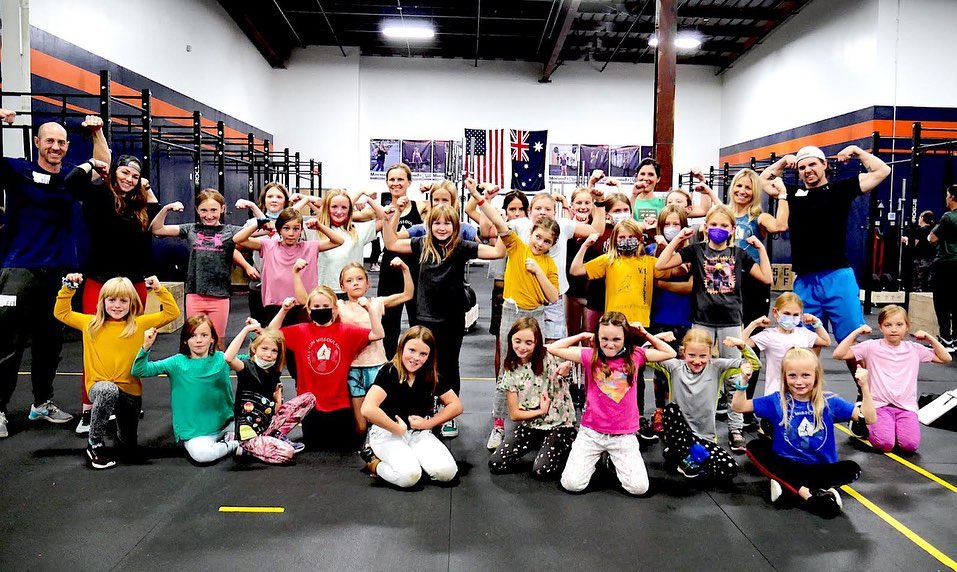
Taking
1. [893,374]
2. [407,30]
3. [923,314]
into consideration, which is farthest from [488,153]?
[893,374]

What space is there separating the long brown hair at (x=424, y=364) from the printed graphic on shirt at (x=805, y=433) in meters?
1.63

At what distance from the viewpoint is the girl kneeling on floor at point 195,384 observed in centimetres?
329

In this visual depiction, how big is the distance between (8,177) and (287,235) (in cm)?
147

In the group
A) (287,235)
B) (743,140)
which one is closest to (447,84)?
(743,140)

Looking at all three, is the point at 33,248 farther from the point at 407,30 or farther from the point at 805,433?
the point at 407,30

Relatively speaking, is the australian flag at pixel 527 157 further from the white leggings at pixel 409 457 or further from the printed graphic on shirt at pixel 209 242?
the white leggings at pixel 409 457

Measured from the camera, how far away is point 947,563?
2.33m

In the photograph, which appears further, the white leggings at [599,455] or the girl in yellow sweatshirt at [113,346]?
the girl in yellow sweatshirt at [113,346]

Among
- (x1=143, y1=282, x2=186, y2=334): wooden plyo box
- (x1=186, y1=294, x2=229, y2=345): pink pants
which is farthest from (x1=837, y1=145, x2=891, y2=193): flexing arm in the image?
(x1=143, y1=282, x2=186, y2=334): wooden plyo box

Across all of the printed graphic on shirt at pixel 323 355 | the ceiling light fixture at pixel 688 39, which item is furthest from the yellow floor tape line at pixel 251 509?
the ceiling light fixture at pixel 688 39

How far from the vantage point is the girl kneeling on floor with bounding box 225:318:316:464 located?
328 cm

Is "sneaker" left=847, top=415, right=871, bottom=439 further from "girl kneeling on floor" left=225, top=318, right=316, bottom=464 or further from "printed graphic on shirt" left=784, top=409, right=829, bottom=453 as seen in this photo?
"girl kneeling on floor" left=225, top=318, right=316, bottom=464

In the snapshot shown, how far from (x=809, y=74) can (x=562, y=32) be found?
4.86 metres

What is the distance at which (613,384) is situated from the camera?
310 centimetres
